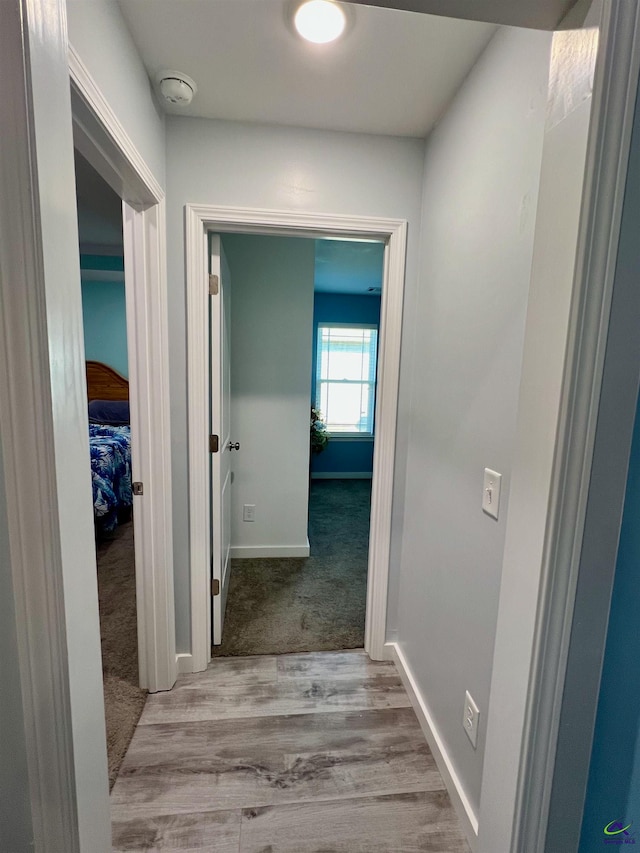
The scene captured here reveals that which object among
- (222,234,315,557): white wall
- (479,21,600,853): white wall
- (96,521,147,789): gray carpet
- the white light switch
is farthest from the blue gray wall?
(479,21,600,853): white wall

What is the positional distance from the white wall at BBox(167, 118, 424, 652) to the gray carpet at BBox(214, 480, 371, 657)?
66 centimetres

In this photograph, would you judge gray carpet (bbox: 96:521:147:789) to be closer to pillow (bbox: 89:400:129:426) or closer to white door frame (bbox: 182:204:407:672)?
white door frame (bbox: 182:204:407:672)

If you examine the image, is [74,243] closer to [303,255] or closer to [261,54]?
[261,54]

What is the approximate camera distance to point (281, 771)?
1396mm

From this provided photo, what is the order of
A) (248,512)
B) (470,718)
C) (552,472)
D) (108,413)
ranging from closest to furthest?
(552,472)
(470,718)
(248,512)
(108,413)

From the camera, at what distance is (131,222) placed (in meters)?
1.47

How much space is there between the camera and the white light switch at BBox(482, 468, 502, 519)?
1.12 m

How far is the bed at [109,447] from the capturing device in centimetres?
319

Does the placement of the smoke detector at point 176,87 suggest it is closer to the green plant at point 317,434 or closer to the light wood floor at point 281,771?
the light wood floor at point 281,771

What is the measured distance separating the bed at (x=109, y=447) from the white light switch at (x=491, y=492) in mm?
2495

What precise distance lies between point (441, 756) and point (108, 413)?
168 inches

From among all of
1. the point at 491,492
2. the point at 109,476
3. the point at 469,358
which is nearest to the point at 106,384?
the point at 109,476

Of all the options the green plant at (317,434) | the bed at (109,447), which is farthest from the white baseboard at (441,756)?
the green plant at (317,434)

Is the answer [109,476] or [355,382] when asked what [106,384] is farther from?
[355,382]
